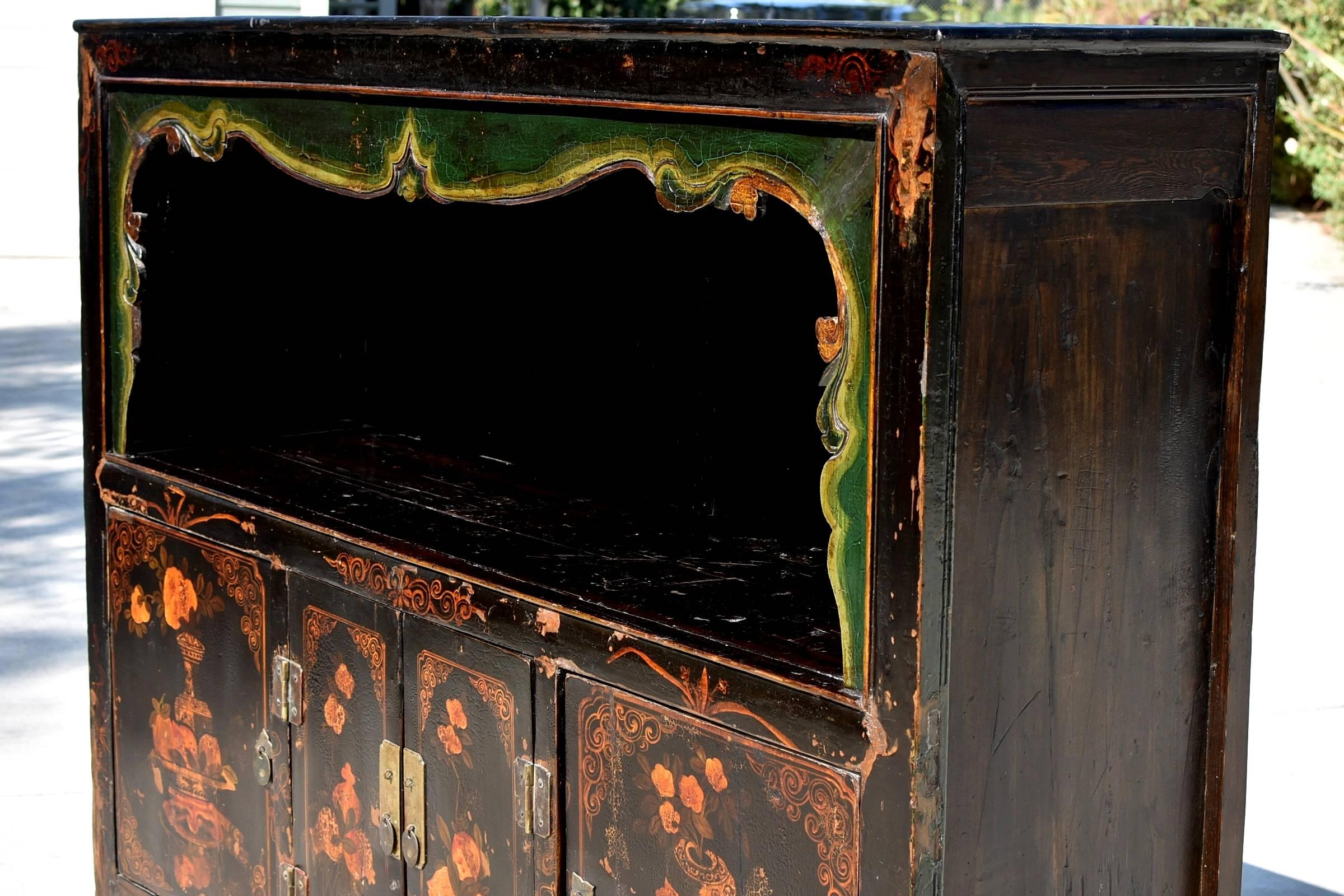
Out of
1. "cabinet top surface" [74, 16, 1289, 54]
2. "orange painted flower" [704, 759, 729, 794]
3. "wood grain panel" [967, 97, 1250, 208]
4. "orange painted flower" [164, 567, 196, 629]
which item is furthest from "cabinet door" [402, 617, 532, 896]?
"wood grain panel" [967, 97, 1250, 208]

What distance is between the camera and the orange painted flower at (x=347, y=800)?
9.59ft

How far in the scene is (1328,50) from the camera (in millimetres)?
13195

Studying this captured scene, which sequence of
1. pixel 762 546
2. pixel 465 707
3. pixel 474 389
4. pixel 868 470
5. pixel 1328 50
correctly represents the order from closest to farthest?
pixel 868 470 → pixel 465 707 → pixel 762 546 → pixel 474 389 → pixel 1328 50

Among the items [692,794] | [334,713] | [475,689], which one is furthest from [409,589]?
[692,794]

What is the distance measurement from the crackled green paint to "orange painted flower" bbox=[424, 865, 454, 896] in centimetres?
95

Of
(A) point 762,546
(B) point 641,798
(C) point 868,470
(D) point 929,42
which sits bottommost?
(B) point 641,798

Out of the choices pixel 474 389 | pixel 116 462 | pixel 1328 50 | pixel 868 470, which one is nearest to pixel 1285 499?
pixel 474 389

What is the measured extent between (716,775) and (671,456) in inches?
44.9

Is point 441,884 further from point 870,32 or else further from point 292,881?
point 870,32

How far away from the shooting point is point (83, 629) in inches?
210

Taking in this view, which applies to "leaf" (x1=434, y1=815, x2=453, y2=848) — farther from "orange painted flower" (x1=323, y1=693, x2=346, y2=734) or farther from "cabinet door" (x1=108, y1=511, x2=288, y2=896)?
"cabinet door" (x1=108, y1=511, x2=288, y2=896)

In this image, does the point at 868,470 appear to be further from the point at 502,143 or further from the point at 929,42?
the point at 502,143

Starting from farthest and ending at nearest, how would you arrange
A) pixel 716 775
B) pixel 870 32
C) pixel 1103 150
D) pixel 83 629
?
pixel 83 629 < pixel 716 775 < pixel 1103 150 < pixel 870 32

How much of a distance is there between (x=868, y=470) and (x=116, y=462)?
1.86 m
